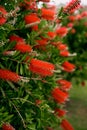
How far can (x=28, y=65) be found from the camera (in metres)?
4.52

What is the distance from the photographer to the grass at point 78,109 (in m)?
13.4

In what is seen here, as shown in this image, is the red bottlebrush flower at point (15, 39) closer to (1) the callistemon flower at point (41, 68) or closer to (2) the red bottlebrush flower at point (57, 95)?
(1) the callistemon flower at point (41, 68)

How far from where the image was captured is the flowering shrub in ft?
14.5

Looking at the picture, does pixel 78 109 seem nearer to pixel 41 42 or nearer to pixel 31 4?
pixel 41 42

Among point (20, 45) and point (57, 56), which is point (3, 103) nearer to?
point (20, 45)

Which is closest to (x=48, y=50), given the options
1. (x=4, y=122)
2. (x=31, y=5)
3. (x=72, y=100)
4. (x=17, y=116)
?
(x=31, y=5)

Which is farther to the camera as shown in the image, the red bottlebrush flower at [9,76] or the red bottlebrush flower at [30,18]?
the red bottlebrush flower at [30,18]

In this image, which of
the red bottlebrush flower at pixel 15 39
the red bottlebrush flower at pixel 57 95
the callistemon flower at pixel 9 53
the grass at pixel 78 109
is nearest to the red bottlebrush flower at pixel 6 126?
the callistemon flower at pixel 9 53

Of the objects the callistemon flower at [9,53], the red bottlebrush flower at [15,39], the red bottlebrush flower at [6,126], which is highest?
the red bottlebrush flower at [15,39]

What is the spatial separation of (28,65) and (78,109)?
11.1m

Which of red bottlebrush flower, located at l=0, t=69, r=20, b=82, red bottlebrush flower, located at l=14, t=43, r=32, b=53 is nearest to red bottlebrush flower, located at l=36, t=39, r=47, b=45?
red bottlebrush flower, located at l=14, t=43, r=32, b=53

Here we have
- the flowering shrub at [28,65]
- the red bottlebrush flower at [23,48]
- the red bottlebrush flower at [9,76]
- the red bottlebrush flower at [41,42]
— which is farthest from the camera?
the red bottlebrush flower at [41,42]

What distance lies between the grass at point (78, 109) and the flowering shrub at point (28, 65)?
758 centimetres

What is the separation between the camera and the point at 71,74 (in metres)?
12.8
